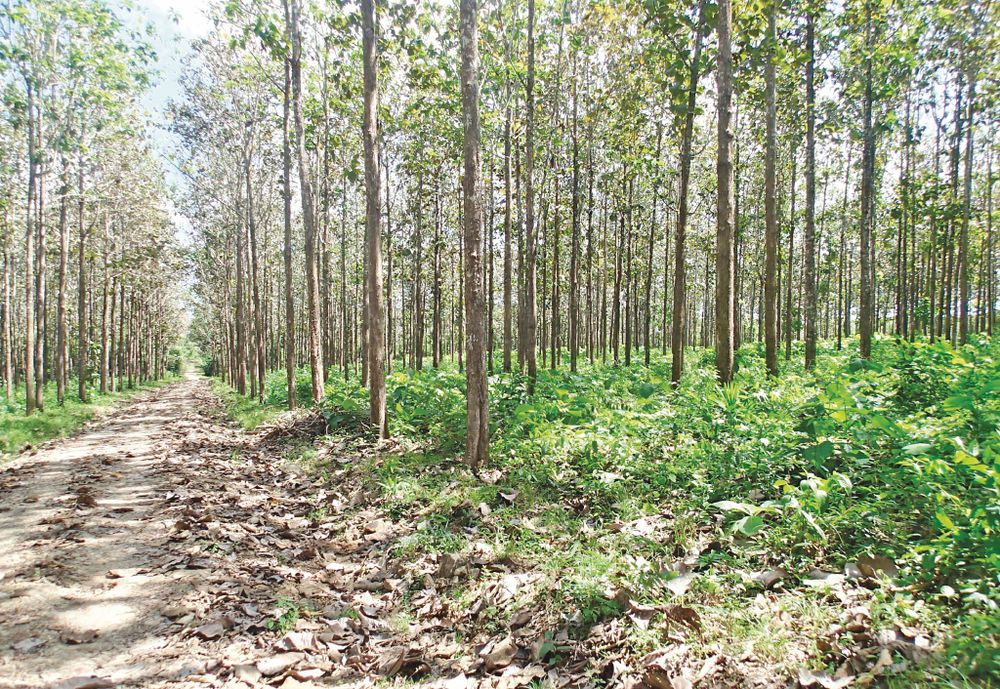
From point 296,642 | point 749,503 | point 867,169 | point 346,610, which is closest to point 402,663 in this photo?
point 296,642

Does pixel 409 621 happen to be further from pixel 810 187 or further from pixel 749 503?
pixel 810 187

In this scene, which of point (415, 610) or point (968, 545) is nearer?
point (968, 545)

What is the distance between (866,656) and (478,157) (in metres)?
7.00

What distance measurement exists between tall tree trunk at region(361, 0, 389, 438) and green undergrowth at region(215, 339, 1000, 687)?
4.57 ft

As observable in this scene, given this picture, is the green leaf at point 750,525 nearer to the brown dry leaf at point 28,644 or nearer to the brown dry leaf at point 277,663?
the brown dry leaf at point 277,663

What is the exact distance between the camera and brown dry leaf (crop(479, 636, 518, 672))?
353 cm

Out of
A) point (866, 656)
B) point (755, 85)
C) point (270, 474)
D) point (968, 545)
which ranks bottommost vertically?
point (270, 474)

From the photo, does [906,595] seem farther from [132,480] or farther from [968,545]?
[132,480]

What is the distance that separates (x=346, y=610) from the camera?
14.5 ft

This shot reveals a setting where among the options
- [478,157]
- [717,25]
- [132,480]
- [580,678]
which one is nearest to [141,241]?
[132,480]

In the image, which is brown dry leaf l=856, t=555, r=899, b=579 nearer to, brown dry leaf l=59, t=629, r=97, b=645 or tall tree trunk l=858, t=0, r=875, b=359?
brown dry leaf l=59, t=629, r=97, b=645

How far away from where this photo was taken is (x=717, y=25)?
9.38 metres

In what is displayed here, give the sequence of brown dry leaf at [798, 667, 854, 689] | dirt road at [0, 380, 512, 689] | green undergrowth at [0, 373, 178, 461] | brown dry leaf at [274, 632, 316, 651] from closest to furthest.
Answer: brown dry leaf at [798, 667, 854, 689] < dirt road at [0, 380, 512, 689] < brown dry leaf at [274, 632, 316, 651] < green undergrowth at [0, 373, 178, 461]

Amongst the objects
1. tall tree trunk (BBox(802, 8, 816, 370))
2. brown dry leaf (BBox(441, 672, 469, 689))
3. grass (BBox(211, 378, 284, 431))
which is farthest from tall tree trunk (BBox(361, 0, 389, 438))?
tall tree trunk (BBox(802, 8, 816, 370))
